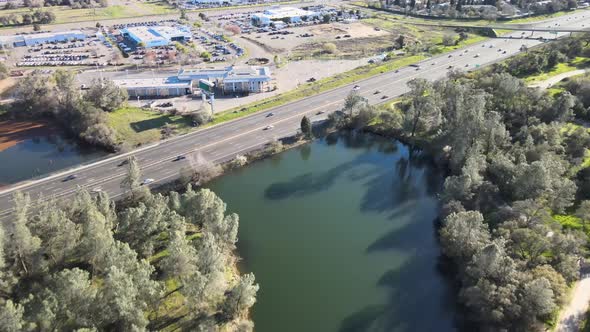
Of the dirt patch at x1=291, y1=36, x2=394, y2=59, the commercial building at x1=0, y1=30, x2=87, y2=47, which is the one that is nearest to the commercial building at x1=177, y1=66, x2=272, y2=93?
the dirt patch at x1=291, y1=36, x2=394, y2=59

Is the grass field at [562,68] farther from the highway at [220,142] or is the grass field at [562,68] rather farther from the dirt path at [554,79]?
the highway at [220,142]

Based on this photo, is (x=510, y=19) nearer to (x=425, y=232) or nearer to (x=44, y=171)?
(x=425, y=232)

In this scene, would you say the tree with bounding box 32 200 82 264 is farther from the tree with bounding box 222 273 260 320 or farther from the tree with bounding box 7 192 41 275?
the tree with bounding box 222 273 260 320

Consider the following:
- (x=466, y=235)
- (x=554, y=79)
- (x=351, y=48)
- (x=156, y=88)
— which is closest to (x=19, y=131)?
(x=156, y=88)

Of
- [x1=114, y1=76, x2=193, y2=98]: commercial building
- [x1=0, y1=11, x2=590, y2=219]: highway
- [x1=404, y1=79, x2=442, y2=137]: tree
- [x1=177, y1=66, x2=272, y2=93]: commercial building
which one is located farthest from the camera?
[x1=177, y1=66, x2=272, y2=93]: commercial building

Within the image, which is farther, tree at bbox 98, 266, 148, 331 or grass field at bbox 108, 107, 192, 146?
grass field at bbox 108, 107, 192, 146

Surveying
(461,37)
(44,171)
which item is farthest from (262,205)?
(461,37)

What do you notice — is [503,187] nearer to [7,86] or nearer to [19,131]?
[19,131]

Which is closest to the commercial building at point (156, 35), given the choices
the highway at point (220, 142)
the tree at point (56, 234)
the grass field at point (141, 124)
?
the grass field at point (141, 124)
